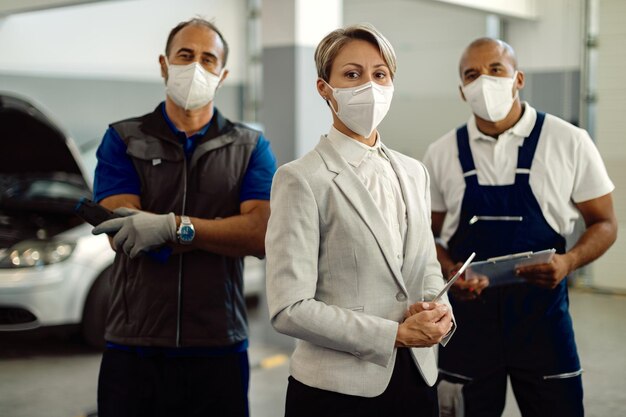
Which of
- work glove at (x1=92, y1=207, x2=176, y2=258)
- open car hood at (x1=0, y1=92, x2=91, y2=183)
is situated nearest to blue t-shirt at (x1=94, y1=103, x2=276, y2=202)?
work glove at (x1=92, y1=207, x2=176, y2=258)

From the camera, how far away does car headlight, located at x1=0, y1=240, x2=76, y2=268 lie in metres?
5.00

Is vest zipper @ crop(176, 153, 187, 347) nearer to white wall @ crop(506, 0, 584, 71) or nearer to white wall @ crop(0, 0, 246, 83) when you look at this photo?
white wall @ crop(506, 0, 584, 71)

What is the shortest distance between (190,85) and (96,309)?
3.01m

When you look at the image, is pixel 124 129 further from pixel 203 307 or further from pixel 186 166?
pixel 203 307

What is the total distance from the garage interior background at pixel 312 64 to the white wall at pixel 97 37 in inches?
0.4

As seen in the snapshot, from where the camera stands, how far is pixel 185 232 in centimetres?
228

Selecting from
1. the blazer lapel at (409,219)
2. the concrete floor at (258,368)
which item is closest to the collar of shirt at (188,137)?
the blazer lapel at (409,219)

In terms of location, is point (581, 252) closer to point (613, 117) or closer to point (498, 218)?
point (498, 218)

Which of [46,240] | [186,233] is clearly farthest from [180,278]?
[46,240]

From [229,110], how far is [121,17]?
1696mm

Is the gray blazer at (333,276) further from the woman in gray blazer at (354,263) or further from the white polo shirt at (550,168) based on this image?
the white polo shirt at (550,168)

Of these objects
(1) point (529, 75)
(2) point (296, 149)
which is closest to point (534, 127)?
(1) point (529, 75)

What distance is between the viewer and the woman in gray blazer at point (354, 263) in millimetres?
1735

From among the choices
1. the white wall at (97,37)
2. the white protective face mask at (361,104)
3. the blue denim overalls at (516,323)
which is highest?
the white wall at (97,37)
